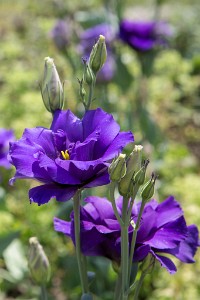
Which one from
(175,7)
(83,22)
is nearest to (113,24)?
(83,22)

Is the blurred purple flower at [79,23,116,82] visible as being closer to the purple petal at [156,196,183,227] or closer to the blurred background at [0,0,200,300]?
the blurred background at [0,0,200,300]

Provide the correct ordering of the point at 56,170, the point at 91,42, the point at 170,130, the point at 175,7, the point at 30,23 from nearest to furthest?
the point at 56,170, the point at 91,42, the point at 170,130, the point at 30,23, the point at 175,7

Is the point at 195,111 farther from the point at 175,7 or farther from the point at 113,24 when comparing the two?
the point at 175,7

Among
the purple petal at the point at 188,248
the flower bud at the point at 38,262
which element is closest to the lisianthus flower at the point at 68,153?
the flower bud at the point at 38,262

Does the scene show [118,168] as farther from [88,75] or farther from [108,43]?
[108,43]

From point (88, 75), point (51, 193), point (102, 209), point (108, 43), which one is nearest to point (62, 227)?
point (102, 209)

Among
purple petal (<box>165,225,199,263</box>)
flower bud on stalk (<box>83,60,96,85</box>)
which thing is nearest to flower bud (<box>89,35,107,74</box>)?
flower bud on stalk (<box>83,60,96,85</box>)

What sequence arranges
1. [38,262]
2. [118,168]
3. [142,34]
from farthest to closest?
[142,34] → [38,262] → [118,168]
